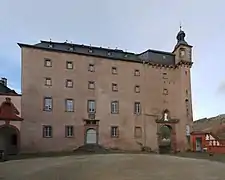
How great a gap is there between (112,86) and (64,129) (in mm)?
7612

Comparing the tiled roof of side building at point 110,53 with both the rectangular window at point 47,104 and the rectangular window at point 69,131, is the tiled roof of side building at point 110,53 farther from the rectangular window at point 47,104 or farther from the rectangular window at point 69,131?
the rectangular window at point 69,131

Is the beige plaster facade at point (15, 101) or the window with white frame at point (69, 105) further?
the window with white frame at point (69, 105)

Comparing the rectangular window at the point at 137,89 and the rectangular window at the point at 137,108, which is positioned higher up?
the rectangular window at the point at 137,89

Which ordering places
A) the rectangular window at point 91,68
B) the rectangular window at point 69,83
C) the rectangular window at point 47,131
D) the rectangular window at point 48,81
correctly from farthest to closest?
the rectangular window at point 91,68 < the rectangular window at point 69,83 < the rectangular window at point 48,81 < the rectangular window at point 47,131

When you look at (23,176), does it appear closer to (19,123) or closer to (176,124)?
(19,123)

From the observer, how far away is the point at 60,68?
109 ft

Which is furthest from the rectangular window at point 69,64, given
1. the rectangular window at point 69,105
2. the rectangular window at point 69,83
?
the rectangular window at point 69,105

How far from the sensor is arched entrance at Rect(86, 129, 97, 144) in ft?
111

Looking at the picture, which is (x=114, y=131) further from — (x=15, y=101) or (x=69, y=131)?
(x=15, y=101)

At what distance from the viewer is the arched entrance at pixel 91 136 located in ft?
111

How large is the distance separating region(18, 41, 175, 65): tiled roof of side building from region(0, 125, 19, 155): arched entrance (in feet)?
28.6

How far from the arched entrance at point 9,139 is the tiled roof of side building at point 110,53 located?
8.72 metres

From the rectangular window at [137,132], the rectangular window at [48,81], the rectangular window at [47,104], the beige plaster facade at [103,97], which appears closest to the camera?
the beige plaster facade at [103,97]

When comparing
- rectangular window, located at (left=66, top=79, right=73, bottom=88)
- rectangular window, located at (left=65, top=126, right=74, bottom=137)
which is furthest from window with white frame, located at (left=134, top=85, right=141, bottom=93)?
rectangular window, located at (left=65, top=126, right=74, bottom=137)
